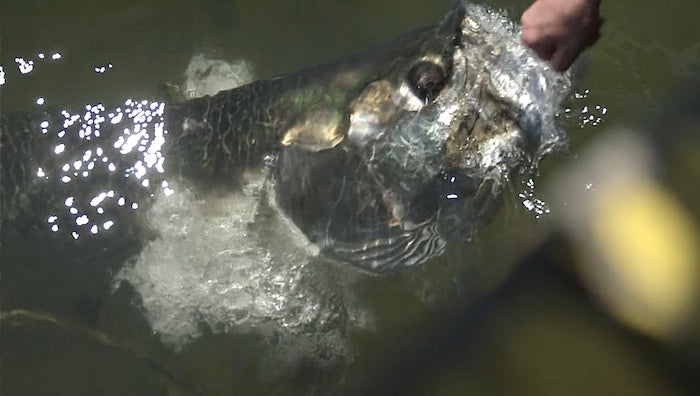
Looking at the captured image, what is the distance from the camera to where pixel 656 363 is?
2412 mm

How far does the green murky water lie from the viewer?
2238 millimetres

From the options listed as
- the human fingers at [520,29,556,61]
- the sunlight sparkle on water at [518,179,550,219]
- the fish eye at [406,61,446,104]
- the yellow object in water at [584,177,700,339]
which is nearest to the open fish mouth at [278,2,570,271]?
the fish eye at [406,61,446,104]

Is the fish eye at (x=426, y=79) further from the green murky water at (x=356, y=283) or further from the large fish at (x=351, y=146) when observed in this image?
the green murky water at (x=356, y=283)

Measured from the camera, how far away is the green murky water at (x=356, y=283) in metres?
2.24

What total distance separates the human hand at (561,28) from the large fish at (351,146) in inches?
8.4

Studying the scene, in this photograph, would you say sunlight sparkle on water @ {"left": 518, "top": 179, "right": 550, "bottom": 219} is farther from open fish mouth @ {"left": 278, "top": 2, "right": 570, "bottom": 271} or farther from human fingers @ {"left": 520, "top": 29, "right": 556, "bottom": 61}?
human fingers @ {"left": 520, "top": 29, "right": 556, "bottom": 61}

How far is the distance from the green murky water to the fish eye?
2.11 ft

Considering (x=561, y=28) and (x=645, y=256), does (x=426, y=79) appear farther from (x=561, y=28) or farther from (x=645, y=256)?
(x=645, y=256)

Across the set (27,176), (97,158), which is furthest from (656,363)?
(27,176)

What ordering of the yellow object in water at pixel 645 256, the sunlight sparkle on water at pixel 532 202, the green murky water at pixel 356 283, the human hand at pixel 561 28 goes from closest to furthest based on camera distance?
the human hand at pixel 561 28, the green murky water at pixel 356 283, the yellow object in water at pixel 645 256, the sunlight sparkle on water at pixel 532 202

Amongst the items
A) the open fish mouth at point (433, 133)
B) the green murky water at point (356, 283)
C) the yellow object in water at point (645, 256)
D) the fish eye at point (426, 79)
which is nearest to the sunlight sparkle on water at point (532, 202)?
the green murky water at point (356, 283)

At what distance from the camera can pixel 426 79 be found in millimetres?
1957

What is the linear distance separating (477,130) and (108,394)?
50.8 inches

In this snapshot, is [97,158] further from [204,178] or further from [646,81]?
[646,81]
